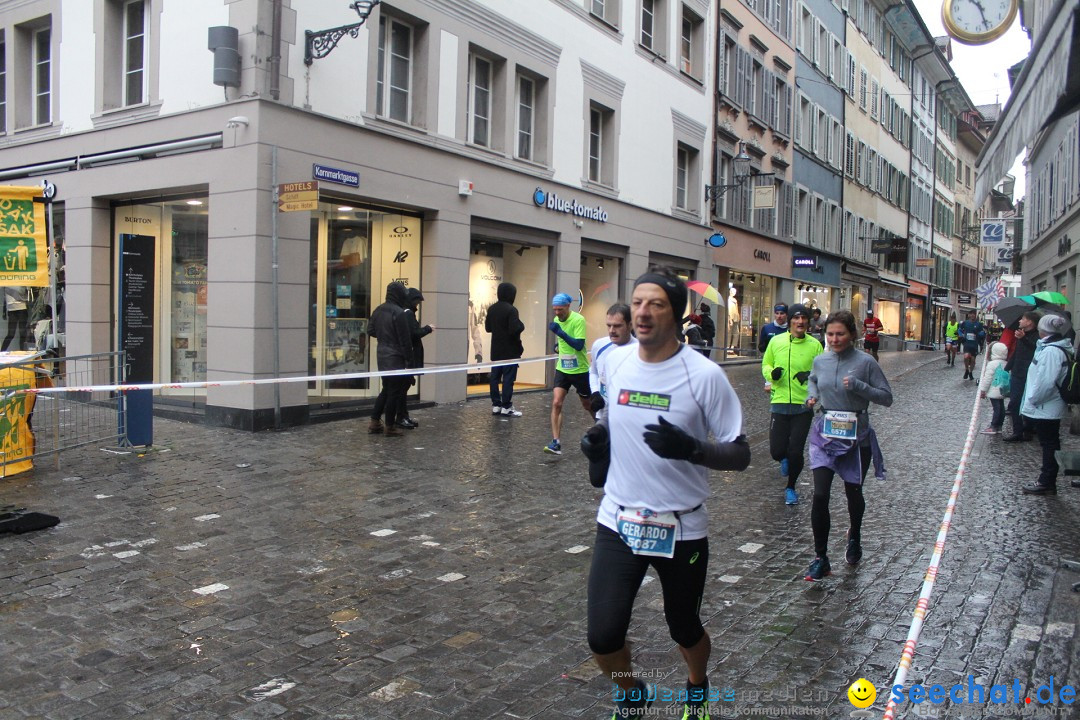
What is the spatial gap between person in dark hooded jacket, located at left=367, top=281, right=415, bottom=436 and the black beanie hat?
8070mm

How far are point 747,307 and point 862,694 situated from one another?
83.7ft

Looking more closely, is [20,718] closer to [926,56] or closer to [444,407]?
[444,407]

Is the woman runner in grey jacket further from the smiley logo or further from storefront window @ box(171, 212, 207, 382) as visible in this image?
storefront window @ box(171, 212, 207, 382)

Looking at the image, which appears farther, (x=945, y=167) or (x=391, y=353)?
(x=945, y=167)

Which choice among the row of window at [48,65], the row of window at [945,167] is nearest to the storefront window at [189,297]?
the row of window at [48,65]

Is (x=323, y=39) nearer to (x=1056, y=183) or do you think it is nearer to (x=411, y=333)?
(x=411, y=333)

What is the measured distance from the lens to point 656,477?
10.8ft

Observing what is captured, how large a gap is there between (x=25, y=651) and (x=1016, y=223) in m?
45.7

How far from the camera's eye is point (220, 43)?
434 inches

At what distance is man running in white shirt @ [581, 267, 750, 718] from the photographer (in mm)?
3238

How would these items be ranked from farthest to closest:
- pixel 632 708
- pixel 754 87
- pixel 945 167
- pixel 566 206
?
1. pixel 945 167
2. pixel 754 87
3. pixel 566 206
4. pixel 632 708

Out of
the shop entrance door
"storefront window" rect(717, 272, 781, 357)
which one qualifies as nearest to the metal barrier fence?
the shop entrance door

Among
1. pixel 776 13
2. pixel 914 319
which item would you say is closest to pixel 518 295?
pixel 776 13

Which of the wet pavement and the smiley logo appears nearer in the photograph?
the smiley logo
